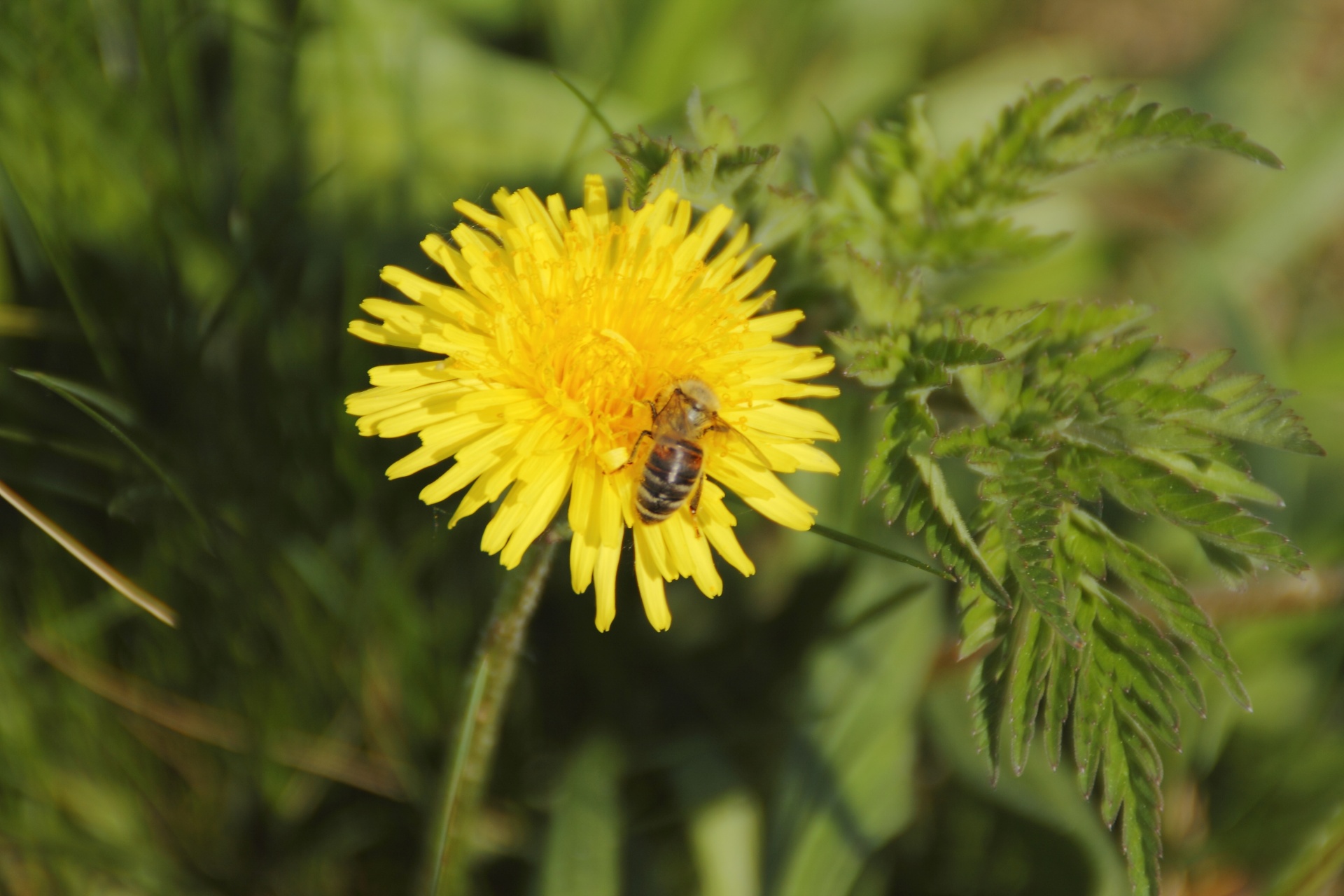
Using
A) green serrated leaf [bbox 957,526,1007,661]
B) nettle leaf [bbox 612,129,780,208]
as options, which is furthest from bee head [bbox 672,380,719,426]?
green serrated leaf [bbox 957,526,1007,661]

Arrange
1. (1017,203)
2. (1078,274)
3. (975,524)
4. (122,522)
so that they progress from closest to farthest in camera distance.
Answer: (975,524) < (1017,203) < (122,522) < (1078,274)

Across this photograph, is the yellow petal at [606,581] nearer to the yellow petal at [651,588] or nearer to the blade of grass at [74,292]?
the yellow petal at [651,588]

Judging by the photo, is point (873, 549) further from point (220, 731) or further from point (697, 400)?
point (220, 731)

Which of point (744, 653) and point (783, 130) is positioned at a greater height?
point (783, 130)

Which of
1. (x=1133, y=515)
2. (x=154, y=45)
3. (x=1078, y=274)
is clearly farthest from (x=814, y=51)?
(x=154, y=45)

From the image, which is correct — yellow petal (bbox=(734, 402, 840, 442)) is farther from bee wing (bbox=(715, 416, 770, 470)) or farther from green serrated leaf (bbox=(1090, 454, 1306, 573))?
green serrated leaf (bbox=(1090, 454, 1306, 573))

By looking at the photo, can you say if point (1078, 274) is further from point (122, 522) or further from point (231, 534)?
point (122, 522)

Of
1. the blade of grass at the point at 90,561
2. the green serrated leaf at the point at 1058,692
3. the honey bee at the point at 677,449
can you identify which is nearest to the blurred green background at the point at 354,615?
the blade of grass at the point at 90,561
